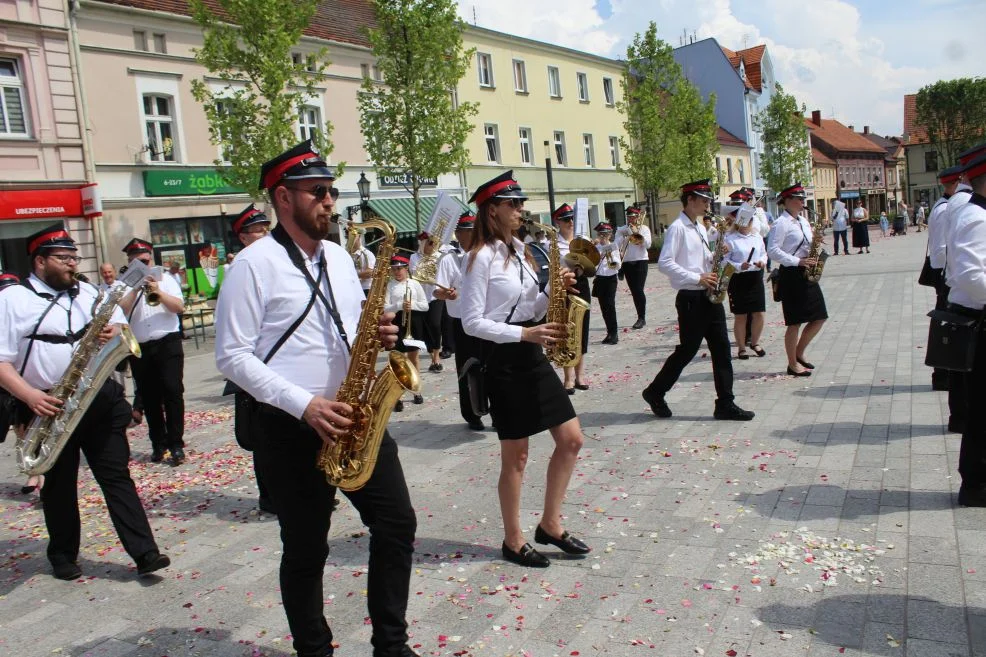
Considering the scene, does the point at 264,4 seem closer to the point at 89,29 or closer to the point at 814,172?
the point at 89,29

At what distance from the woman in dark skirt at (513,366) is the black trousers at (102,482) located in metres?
2.24

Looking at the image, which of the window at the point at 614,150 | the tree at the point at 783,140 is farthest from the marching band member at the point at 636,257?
the tree at the point at 783,140

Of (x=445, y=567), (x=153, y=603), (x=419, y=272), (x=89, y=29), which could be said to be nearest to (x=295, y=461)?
(x=445, y=567)

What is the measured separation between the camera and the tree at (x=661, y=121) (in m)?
35.7

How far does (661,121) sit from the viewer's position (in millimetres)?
35906

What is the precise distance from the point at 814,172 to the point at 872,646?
2977 inches

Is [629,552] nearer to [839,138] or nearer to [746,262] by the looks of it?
[746,262]

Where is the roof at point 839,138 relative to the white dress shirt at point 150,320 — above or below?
above

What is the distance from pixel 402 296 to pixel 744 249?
174 inches

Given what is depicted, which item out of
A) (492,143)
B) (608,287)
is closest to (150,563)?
(608,287)

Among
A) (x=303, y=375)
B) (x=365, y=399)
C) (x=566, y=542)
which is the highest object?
(x=303, y=375)

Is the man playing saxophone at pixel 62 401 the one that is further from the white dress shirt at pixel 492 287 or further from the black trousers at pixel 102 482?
the white dress shirt at pixel 492 287

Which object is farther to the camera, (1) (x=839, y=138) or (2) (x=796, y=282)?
(1) (x=839, y=138)

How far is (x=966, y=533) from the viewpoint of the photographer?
4289 millimetres
